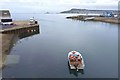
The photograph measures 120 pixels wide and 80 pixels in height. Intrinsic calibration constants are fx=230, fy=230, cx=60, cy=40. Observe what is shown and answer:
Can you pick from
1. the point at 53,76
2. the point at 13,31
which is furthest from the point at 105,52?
the point at 13,31

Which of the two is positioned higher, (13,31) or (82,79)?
(13,31)

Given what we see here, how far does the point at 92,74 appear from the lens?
32.5 meters

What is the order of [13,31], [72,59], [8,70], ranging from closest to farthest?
1. [8,70]
2. [72,59]
3. [13,31]

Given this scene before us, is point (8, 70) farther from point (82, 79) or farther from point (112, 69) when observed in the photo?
point (112, 69)

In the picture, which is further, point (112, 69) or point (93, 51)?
point (93, 51)

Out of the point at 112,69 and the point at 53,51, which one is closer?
the point at 112,69

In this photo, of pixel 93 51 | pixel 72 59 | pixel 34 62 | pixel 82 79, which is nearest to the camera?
pixel 82 79

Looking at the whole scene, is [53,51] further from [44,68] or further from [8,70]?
[8,70]

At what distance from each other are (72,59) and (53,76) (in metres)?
5.21

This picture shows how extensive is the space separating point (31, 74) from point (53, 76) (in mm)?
3242

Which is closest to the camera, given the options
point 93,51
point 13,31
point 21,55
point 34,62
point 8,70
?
point 8,70

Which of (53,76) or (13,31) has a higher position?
(13,31)

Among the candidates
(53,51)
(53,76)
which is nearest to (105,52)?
(53,51)

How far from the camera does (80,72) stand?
1300 inches
